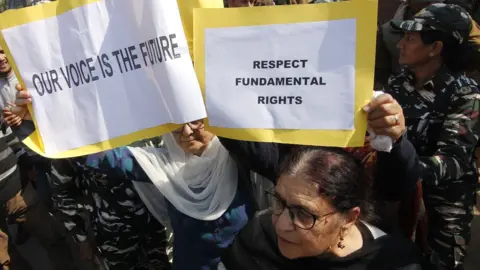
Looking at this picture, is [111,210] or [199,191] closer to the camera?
[199,191]

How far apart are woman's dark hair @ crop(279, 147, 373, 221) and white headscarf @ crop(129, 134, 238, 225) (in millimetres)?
506

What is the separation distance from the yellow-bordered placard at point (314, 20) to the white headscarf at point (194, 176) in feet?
1.53

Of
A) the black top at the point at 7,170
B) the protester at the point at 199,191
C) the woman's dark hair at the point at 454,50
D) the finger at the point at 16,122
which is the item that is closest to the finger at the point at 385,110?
the protester at the point at 199,191

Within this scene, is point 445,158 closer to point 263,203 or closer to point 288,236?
point 263,203

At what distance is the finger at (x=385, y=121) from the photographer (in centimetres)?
129

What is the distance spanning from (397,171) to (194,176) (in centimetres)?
84

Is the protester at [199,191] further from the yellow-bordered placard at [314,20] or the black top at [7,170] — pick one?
the black top at [7,170]

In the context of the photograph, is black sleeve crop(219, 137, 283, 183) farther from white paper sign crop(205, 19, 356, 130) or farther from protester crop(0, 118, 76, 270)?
protester crop(0, 118, 76, 270)

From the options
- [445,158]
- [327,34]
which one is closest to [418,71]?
[445,158]

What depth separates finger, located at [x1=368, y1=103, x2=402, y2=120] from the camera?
129 centimetres

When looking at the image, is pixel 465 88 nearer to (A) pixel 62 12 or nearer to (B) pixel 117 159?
(B) pixel 117 159

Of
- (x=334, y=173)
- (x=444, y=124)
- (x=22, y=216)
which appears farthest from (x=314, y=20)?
(x=22, y=216)

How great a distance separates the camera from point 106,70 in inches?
59.3

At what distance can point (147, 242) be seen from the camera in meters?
2.47
